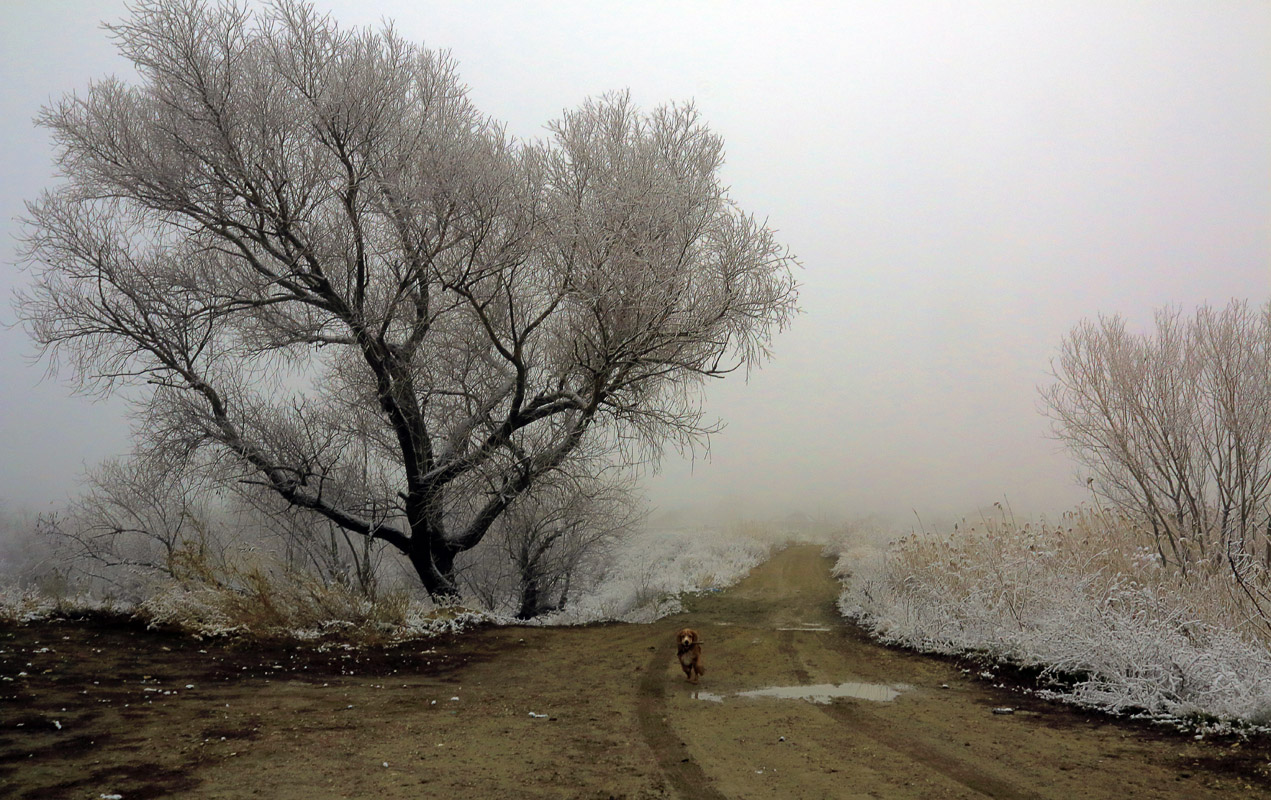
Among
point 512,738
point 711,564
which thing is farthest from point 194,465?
point 711,564

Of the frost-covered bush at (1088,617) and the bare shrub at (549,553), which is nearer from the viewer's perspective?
the frost-covered bush at (1088,617)

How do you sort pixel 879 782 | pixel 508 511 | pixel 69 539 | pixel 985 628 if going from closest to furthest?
pixel 879 782 → pixel 985 628 → pixel 508 511 → pixel 69 539

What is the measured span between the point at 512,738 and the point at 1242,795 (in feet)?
14.2

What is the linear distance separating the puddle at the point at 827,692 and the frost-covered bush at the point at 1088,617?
1.43 meters

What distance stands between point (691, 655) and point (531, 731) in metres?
2.39

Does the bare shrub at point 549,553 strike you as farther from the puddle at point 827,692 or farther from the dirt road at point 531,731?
the puddle at point 827,692

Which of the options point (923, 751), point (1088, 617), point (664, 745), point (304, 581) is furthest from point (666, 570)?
point (923, 751)

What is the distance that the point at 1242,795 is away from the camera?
12.8 feet

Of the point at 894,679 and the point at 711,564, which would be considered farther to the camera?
the point at 711,564

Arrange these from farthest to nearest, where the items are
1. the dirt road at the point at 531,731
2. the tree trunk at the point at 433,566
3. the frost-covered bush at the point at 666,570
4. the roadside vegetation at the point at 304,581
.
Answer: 1. the frost-covered bush at the point at 666,570
2. the tree trunk at the point at 433,566
3. the roadside vegetation at the point at 304,581
4. the dirt road at the point at 531,731

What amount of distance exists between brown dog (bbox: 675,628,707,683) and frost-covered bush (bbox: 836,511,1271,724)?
3.22m

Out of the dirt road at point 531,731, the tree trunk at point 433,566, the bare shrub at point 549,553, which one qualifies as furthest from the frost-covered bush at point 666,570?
the dirt road at point 531,731

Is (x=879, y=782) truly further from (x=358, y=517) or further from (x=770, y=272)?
(x=358, y=517)

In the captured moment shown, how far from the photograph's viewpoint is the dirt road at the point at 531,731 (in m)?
4.05
